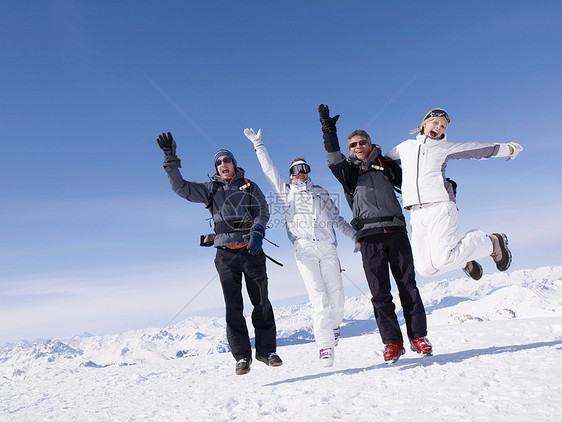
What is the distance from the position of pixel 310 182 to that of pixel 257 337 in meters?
2.94

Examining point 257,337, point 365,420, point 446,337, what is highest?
point 257,337

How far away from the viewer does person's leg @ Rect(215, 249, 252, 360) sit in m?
6.23

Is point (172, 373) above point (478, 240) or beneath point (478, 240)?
beneath

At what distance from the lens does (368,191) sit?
599 cm

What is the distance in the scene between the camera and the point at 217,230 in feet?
20.9

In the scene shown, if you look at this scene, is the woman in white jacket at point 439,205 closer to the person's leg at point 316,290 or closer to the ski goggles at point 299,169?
the person's leg at point 316,290

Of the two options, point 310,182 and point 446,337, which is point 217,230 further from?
point 446,337

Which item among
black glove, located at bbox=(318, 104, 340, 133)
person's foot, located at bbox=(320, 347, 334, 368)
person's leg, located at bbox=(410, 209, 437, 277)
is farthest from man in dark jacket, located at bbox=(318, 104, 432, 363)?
person's foot, located at bbox=(320, 347, 334, 368)

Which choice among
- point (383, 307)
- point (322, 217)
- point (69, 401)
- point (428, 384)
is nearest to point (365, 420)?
point (428, 384)

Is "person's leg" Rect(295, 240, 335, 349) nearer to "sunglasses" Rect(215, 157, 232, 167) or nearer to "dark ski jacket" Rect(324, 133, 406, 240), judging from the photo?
"dark ski jacket" Rect(324, 133, 406, 240)

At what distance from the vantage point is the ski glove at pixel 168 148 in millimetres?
6261

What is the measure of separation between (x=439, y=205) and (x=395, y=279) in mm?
1369

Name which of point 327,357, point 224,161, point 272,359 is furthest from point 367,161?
point 272,359

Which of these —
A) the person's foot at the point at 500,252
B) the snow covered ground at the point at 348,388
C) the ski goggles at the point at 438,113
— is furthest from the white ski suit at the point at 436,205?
the snow covered ground at the point at 348,388
